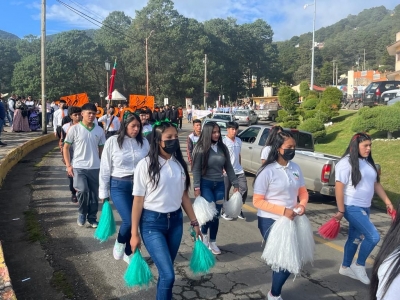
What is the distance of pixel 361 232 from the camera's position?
14.7 feet

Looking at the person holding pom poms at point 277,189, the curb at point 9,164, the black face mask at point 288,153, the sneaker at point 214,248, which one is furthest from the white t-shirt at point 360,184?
the curb at point 9,164

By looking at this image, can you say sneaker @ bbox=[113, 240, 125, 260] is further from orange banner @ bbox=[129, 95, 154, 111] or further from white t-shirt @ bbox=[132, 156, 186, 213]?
orange banner @ bbox=[129, 95, 154, 111]

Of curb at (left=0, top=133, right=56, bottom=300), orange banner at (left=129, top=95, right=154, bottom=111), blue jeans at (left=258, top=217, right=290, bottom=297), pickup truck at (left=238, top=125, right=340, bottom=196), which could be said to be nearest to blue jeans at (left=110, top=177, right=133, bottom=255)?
curb at (left=0, top=133, right=56, bottom=300)

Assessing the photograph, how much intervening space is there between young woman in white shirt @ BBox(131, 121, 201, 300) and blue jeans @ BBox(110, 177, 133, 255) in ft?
3.80

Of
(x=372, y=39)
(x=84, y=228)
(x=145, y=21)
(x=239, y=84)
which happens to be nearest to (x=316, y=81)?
(x=239, y=84)

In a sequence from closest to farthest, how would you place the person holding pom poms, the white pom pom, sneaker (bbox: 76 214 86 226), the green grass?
the person holding pom poms
the white pom pom
sneaker (bbox: 76 214 86 226)
the green grass

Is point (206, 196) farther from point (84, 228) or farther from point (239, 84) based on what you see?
point (239, 84)

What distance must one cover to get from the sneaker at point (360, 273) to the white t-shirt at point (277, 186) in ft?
5.08

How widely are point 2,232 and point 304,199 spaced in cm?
456

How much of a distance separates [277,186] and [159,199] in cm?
113

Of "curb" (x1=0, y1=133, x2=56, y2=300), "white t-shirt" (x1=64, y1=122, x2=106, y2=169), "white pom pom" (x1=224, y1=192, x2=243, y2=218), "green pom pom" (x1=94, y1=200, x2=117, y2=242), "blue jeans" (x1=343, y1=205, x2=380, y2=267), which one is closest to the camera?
"curb" (x1=0, y1=133, x2=56, y2=300)

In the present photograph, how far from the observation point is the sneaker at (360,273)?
4561 millimetres

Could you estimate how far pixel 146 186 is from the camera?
3.33 meters

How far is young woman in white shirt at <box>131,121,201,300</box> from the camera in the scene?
129 inches
